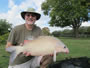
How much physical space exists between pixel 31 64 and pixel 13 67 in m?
0.34

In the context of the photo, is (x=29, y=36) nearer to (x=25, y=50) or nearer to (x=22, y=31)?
(x=22, y=31)

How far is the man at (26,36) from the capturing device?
272 centimetres

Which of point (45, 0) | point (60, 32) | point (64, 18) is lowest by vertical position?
point (60, 32)

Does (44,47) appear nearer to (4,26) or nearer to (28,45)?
(28,45)

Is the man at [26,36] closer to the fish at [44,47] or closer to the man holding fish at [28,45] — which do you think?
the man holding fish at [28,45]

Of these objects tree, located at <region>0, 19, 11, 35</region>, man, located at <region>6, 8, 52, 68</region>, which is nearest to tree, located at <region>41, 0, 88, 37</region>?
tree, located at <region>0, 19, 11, 35</region>

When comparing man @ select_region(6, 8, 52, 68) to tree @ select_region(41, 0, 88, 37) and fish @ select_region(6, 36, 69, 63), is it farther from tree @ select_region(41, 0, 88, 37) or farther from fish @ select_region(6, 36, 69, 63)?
tree @ select_region(41, 0, 88, 37)

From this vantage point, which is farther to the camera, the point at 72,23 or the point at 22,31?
the point at 72,23

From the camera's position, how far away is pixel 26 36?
2.79m

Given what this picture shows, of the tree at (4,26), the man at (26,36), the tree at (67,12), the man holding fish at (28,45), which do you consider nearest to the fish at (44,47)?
the man holding fish at (28,45)

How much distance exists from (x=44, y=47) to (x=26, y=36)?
24.8 inches

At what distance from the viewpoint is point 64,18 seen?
31.3 m

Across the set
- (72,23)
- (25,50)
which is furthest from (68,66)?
(72,23)

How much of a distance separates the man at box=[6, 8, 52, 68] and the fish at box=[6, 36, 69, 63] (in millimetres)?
276
